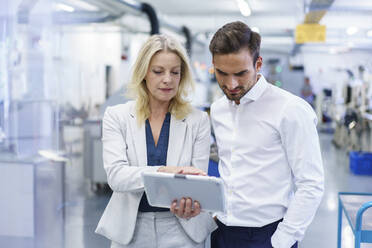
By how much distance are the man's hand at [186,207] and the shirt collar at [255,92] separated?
1.37ft

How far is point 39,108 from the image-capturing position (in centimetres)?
443

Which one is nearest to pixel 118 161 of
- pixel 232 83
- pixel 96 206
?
pixel 232 83

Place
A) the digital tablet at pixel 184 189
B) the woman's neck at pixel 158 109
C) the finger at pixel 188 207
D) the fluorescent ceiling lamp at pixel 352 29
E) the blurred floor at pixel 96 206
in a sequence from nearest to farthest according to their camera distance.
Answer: the digital tablet at pixel 184 189, the finger at pixel 188 207, the woman's neck at pixel 158 109, the blurred floor at pixel 96 206, the fluorescent ceiling lamp at pixel 352 29

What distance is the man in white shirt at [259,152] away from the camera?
62.0 inches

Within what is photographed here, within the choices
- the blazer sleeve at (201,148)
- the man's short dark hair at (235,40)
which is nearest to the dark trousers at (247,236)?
the blazer sleeve at (201,148)

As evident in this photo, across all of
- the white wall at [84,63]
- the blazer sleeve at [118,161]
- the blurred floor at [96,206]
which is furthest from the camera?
the white wall at [84,63]

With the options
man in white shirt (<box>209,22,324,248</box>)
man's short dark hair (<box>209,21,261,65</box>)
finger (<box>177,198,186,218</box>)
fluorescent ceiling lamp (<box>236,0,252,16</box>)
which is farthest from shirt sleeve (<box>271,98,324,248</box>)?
fluorescent ceiling lamp (<box>236,0,252,16</box>)

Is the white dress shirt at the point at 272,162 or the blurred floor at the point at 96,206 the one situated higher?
the white dress shirt at the point at 272,162

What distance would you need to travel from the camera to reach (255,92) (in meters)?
1.66

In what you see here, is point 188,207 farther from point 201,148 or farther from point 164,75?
point 164,75

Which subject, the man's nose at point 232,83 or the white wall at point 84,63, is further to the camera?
the white wall at point 84,63

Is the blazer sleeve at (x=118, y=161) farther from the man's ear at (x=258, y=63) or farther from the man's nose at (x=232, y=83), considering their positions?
the man's ear at (x=258, y=63)

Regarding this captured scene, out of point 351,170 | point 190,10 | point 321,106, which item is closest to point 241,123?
point 351,170

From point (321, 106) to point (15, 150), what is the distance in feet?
45.0
